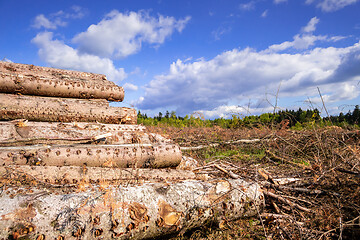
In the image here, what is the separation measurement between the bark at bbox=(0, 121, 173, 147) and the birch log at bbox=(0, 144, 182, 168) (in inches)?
10.0

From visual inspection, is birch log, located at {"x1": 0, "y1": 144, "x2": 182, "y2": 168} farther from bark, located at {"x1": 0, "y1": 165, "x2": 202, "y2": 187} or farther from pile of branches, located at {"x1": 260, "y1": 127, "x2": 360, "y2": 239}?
pile of branches, located at {"x1": 260, "y1": 127, "x2": 360, "y2": 239}

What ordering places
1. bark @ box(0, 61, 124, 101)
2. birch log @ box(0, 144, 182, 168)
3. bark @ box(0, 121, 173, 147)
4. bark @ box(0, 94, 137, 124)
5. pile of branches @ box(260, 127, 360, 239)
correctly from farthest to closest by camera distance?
bark @ box(0, 61, 124, 101)
bark @ box(0, 94, 137, 124)
bark @ box(0, 121, 173, 147)
birch log @ box(0, 144, 182, 168)
pile of branches @ box(260, 127, 360, 239)

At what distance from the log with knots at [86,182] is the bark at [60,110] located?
0.02 m

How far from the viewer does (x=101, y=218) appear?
80.2 inches

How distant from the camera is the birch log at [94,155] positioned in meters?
3.06

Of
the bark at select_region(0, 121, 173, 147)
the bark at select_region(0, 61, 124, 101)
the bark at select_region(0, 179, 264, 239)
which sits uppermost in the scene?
the bark at select_region(0, 61, 124, 101)

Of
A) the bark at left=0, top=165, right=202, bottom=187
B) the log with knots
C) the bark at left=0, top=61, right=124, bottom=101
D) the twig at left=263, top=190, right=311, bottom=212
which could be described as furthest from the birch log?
the bark at left=0, top=61, right=124, bottom=101

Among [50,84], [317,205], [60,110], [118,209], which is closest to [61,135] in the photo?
[60,110]

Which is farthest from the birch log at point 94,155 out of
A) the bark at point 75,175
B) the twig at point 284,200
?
the twig at point 284,200

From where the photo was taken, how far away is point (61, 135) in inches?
162

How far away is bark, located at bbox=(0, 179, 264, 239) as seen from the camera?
74.7 inches

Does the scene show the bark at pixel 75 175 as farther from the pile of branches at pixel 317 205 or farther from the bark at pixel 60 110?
the bark at pixel 60 110

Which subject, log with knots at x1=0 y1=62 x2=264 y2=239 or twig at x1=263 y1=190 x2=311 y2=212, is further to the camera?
twig at x1=263 y1=190 x2=311 y2=212

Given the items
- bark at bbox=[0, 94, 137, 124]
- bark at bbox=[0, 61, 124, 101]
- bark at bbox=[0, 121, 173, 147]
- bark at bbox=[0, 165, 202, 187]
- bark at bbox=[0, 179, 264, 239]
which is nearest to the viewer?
bark at bbox=[0, 179, 264, 239]
